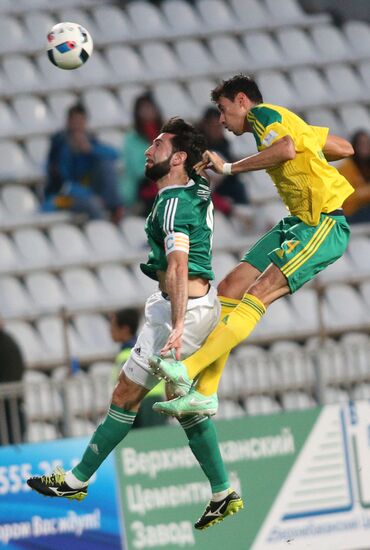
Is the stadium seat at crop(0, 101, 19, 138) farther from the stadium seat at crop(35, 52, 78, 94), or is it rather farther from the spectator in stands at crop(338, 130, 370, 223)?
the spectator in stands at crop(338, 130, 370, 223)

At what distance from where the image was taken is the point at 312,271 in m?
8.85

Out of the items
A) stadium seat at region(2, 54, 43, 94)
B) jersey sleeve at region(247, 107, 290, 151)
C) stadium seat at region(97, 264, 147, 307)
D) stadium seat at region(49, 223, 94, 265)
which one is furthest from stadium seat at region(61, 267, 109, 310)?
jersey sleeve at region(247, 107, 290, 151)

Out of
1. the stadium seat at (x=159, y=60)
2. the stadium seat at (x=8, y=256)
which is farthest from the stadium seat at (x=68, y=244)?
the stadium seat at (x=159, y=60)

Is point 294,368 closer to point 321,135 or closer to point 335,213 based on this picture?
point 335,213

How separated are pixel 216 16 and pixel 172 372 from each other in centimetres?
1018

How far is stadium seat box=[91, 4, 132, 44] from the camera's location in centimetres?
1716

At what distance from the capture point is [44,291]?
14391mm

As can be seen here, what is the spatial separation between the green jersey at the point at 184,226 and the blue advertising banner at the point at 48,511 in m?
3.28

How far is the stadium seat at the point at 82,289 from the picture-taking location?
14469mm

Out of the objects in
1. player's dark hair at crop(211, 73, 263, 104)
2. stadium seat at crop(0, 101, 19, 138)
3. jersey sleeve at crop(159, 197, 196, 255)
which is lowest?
jersey sleeve at crop(159, 197, 196, 255)

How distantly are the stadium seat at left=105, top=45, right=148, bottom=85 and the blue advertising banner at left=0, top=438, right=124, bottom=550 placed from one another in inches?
244

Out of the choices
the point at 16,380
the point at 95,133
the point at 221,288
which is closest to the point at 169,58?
the point at 95,133

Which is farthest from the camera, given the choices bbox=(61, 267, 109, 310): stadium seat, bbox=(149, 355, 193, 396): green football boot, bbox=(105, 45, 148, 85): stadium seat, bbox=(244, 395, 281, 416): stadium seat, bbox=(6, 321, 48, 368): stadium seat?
bbox=(105, 45, 148, 85): stadium seat

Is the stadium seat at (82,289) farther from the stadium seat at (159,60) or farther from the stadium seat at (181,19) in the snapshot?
the stadium seat at (181,19)
